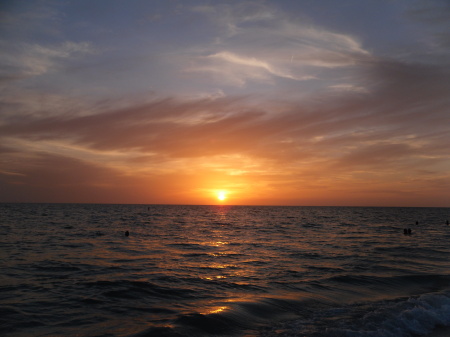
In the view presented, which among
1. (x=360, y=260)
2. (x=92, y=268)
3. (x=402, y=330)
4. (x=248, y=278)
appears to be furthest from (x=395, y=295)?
(x=92, y=268)

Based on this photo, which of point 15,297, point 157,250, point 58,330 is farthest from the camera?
point 157,250

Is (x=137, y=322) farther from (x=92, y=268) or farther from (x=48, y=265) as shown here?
(x=48, y=265)

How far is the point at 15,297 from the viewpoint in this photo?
14133mm

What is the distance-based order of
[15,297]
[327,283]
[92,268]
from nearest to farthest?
1. [15,297]
2. [327,283]
3. [92,268]

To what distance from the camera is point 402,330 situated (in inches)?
445

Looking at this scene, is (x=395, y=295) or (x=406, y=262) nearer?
(x=395, y=295)

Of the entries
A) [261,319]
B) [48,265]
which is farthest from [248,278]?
[48,265]

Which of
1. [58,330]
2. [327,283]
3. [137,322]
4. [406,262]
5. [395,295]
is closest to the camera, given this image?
[58,330]

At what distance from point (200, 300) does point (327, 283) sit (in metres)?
8.01

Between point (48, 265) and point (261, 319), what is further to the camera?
point (48, 265)

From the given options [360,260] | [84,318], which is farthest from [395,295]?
[84,318]

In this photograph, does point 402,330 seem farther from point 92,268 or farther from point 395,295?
point 92,268

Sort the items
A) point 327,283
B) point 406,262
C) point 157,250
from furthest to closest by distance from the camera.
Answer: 1. point 157,250
2. point 406,262
3. point 327,283

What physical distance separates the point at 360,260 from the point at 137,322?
20.2 metres
